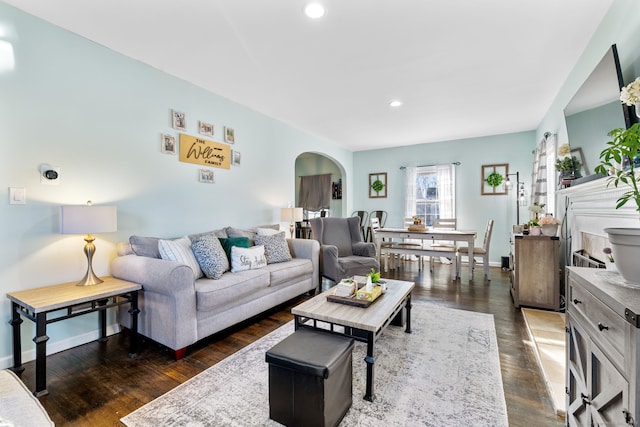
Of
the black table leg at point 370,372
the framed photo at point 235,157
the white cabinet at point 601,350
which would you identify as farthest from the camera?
the framed photo at point 235,157

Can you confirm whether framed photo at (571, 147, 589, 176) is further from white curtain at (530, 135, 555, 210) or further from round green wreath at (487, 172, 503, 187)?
round green wreath at (487, 172, 503, 187)

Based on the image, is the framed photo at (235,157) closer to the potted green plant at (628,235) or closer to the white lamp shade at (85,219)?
the white lamp shade at (85,219)

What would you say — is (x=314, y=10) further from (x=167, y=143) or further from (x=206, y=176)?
(x=206, y=176)

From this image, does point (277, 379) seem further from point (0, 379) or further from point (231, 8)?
point (231, 8)

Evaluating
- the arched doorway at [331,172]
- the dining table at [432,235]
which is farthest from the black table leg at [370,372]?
the arched doorway at [331,172]

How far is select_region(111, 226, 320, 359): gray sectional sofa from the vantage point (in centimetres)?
213

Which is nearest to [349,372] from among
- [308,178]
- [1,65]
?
[1,65]

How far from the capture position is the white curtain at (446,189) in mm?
5859

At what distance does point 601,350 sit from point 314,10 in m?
2.43

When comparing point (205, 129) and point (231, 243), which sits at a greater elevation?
point (205, 129)

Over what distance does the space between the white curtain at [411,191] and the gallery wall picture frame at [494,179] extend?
132cm

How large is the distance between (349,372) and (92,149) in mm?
2762

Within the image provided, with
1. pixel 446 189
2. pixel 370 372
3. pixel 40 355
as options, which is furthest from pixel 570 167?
pixel 40 355

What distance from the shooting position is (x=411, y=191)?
20.6ft
